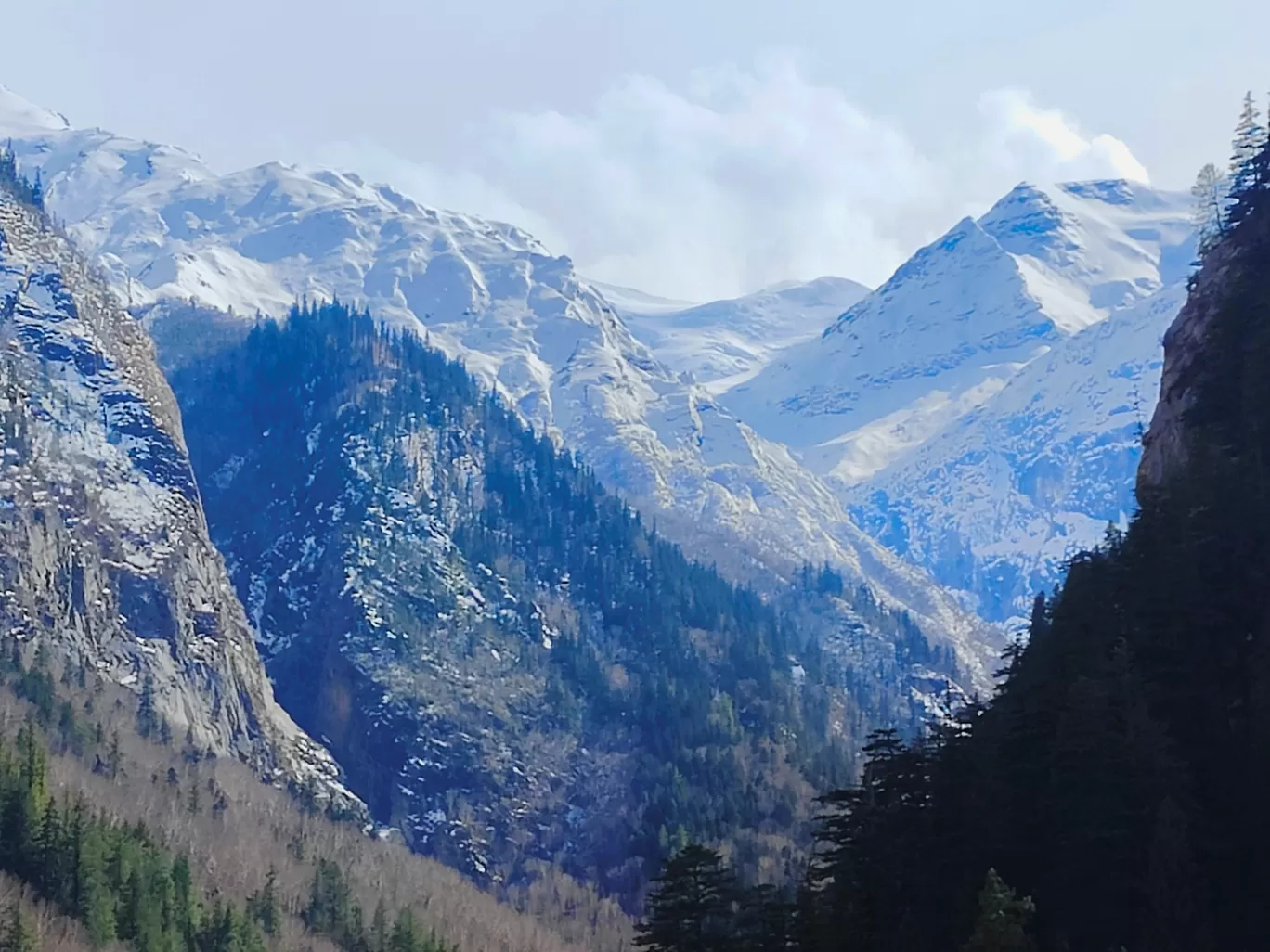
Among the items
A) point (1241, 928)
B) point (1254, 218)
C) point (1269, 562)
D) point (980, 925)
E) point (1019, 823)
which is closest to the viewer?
point (980, 925)

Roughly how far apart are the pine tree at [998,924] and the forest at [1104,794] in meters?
0.10

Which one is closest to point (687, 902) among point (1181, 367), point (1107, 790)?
point (1107, 790)

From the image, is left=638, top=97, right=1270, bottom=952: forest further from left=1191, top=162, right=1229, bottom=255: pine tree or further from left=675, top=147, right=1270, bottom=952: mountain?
left=1191, top=162, right=1229, bottom=255: pine tree

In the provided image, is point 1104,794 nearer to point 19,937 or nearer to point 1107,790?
point 1107,790

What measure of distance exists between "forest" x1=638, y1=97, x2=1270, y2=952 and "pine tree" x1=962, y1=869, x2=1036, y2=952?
10 cm

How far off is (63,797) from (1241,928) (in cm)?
16968

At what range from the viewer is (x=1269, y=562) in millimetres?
78312

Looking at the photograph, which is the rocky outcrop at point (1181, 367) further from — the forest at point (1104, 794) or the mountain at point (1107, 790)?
the forest at point (1104, 794)

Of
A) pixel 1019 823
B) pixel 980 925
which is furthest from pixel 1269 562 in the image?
pixel 980 925

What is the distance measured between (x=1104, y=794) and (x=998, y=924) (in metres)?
16.2

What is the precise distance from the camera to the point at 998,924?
5422cm

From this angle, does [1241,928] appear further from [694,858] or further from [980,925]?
[694,858]

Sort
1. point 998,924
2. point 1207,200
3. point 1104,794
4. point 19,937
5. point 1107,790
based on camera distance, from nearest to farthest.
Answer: point 998,924 < point 1104,794 < point 1107,790 < point 19,937 < point 1207,200

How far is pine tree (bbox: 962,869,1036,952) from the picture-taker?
178 feet
